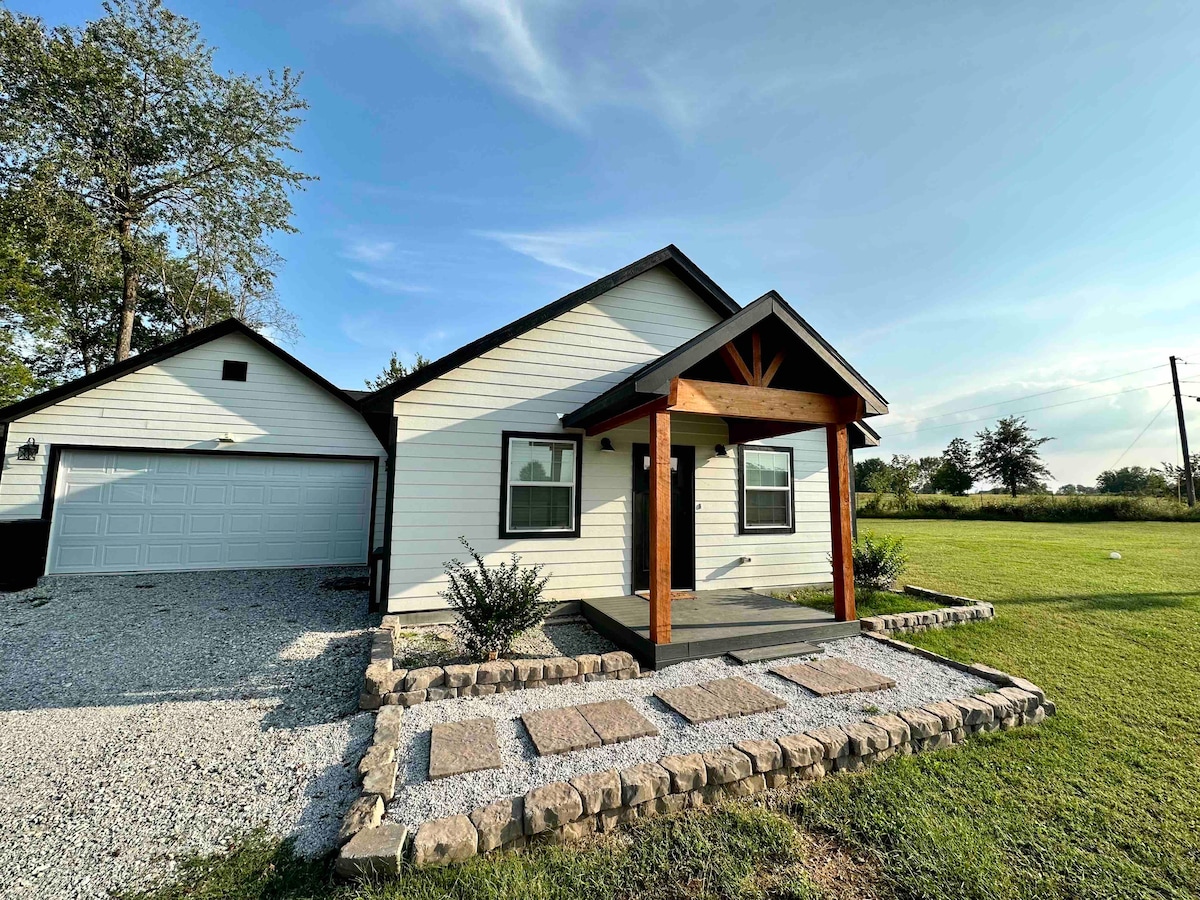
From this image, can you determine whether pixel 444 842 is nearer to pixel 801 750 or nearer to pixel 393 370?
pixel 801 750

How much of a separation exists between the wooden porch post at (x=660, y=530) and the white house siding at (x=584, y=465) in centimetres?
207

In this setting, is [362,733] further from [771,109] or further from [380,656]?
[771,109]

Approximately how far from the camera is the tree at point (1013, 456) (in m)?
36.4

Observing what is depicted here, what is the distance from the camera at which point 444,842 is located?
2297mm

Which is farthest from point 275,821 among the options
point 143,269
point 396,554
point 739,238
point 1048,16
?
point 143,269

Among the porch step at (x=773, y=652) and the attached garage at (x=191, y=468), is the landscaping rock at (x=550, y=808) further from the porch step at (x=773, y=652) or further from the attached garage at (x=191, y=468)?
the attached garage at (x=191, y=468)

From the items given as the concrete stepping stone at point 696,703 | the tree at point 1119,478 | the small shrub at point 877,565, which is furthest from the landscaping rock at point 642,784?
the tree at point 1119,478

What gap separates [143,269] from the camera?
15820 millimetres

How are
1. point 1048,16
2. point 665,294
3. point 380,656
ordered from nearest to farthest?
point 380,656 < point 1048,16 < point 665,294

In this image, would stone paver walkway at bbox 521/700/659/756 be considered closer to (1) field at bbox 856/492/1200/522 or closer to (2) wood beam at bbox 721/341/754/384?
(2) wood beam at bbox 721/341/754/384

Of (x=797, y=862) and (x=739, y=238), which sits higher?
(x=739, y=238)

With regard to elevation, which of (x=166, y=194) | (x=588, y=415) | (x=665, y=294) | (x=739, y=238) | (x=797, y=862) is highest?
(x=166, y=194)

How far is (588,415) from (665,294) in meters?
2.79

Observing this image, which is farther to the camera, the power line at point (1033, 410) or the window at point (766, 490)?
the power line at point (1033, 410)
